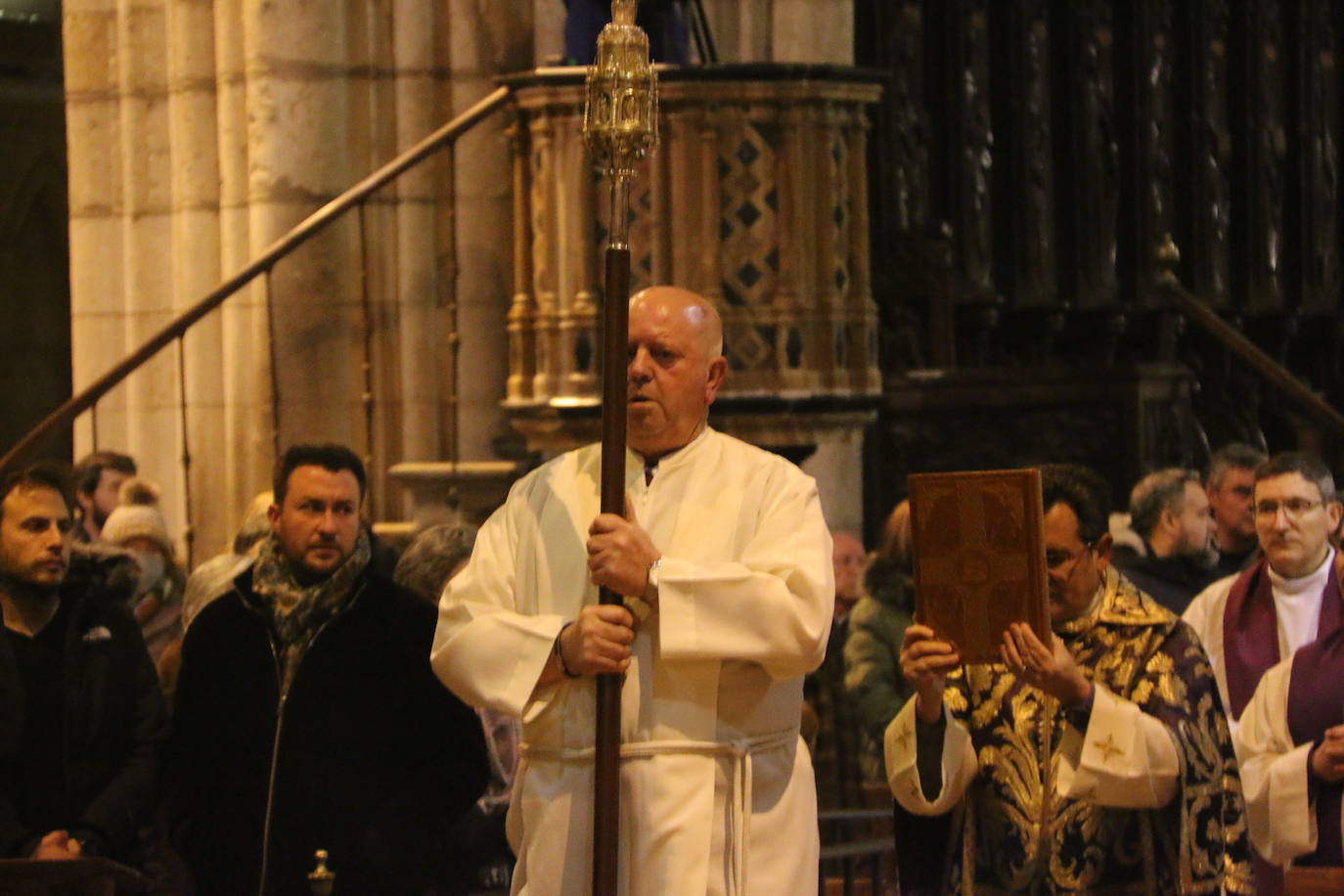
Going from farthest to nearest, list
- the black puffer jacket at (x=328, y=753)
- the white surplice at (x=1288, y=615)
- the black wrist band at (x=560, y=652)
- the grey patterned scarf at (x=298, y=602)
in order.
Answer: the white surplice at (x=1288, y=615)
the grey patterned scarf at (x=298, y=602)
the black puffer jacket at (x=328, y=753)
the black wrist band at (x=560, y=652)

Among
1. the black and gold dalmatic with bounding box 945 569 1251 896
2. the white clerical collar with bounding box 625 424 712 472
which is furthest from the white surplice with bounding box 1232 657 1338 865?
the white clerical collar with bounding box 625 424 712 472

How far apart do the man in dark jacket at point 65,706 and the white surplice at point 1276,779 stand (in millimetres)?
2569

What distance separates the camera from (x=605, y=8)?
8461 millimetres

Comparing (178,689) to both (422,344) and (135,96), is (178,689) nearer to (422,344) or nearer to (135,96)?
(422,344)

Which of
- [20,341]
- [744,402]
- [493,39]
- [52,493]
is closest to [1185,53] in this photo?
[493,39]

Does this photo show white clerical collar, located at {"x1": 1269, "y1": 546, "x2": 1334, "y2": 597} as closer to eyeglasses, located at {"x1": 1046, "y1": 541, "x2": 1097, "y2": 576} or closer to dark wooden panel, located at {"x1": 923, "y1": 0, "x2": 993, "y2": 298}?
eyeglasses, located at {"x1": 1046, "y1": 541, "x2": 1097, "y2": 576}

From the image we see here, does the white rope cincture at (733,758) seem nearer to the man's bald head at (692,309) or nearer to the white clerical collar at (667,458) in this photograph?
the white clerical collar at (667,458)

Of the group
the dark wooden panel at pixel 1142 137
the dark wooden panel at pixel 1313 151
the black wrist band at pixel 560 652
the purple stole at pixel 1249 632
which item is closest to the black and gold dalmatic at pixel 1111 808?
the black wrist band at pixel 560 652

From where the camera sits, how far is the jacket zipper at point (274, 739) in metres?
5.20

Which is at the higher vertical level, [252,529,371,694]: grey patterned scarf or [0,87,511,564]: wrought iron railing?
[0,87,511,564]: wrought iron railing

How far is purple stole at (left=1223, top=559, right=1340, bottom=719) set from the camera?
6.21m

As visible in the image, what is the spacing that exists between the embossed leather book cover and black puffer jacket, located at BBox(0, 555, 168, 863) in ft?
6.45

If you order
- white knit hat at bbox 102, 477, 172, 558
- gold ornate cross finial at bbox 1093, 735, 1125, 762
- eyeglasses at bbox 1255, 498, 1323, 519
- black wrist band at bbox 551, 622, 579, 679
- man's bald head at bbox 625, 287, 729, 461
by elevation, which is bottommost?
gold ornate cross finial at bbox 1093, 735, 1125, 762

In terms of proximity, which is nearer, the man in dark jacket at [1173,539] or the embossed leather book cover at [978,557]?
the embossed leather book cover at [978,557]
